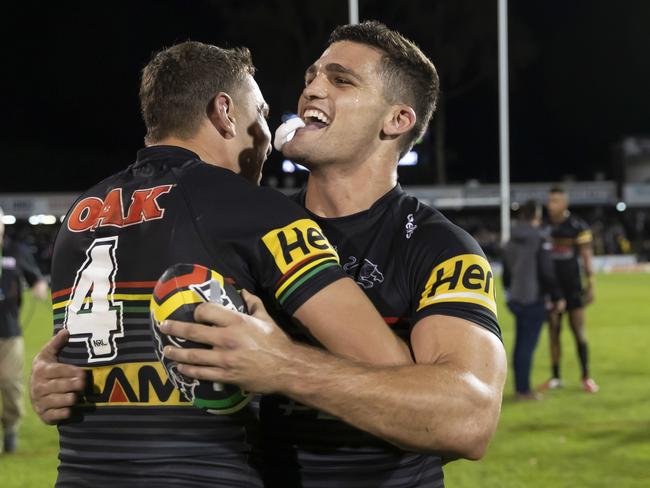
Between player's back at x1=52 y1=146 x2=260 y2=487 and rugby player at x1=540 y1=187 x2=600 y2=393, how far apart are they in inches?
327

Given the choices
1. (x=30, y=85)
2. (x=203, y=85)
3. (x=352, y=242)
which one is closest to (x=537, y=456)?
(x=352, y=242)

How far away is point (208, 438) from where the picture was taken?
212cm

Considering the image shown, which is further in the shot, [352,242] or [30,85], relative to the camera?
[30,85]

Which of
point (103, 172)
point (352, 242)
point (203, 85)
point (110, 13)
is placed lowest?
point (103, 172)

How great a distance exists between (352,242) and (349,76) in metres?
0.54

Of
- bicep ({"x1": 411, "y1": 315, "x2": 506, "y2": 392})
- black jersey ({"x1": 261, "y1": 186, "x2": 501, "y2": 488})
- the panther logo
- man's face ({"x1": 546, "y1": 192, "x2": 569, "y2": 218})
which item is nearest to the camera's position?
bicep ({"x1": 411, "y1": 315, "x2": 506, "y2": 392})

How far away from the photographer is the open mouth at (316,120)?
9.42 feet

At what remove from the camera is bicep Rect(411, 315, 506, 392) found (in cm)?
216

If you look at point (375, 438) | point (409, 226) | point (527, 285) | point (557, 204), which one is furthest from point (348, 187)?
point (557, 204)

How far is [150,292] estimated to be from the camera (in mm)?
2133

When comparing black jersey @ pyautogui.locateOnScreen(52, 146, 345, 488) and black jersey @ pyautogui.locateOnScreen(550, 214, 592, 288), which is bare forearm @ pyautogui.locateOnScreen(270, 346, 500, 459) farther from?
black jersey @ pyautogui.locateOnScreen(550, 214, 592, 288)

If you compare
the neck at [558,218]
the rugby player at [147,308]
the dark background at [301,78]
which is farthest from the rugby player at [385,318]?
the dark background at [301,78]

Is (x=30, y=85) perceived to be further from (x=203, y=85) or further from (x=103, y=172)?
(x=203, y=85)

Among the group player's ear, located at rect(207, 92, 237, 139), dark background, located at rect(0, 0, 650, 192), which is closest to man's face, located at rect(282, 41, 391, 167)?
player's ear, located at rect(207, 92, 237, 139)
